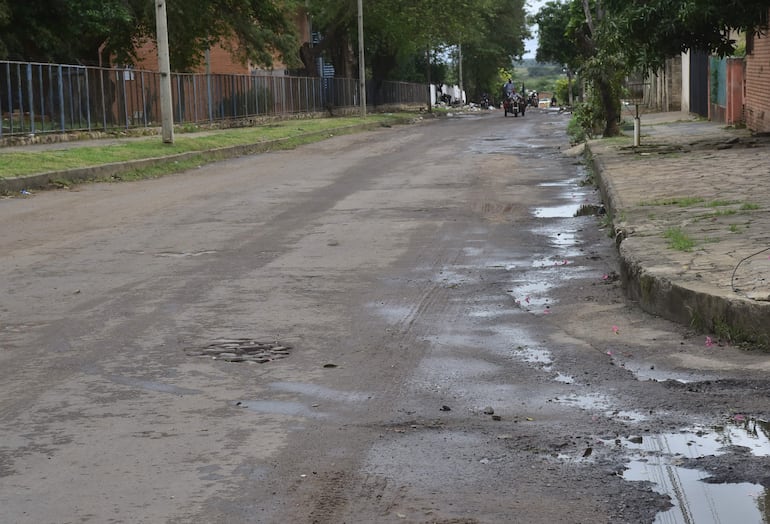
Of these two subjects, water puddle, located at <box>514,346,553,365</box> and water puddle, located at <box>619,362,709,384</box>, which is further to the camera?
water puddle, located at <box>514,346,553,365</box>

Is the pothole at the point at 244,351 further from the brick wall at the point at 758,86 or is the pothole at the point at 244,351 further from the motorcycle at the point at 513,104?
the motorcycle at the point at 513,104

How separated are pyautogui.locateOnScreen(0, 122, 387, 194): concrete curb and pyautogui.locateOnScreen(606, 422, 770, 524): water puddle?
46.0ft

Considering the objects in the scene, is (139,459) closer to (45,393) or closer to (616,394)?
(45,393)

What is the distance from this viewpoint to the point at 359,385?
584cm

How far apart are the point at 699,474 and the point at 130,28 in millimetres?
35871

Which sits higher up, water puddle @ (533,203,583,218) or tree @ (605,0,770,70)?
tree @ (605,0,770,70)

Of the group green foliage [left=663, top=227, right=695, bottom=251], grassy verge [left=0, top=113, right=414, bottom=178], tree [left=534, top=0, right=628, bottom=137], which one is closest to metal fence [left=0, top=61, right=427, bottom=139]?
grassy verge [left=0, top=113, right=414, bottom=178]

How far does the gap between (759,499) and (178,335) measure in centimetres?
393

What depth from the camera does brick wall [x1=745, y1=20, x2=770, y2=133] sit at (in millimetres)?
22984

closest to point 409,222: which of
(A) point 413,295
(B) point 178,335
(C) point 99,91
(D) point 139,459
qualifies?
(A) point 413,295

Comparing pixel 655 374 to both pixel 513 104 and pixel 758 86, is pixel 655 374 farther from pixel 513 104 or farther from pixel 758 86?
pixel 513 104

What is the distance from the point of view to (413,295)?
830 centimetres

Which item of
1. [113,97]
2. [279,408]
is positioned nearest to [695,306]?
[279,408]

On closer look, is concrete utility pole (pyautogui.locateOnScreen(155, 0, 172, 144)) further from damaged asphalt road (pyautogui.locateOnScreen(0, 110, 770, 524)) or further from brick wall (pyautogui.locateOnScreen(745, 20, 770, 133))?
damaged asphalt road (pyautogui.locateOnScreen(0, 110, 770, 524))
